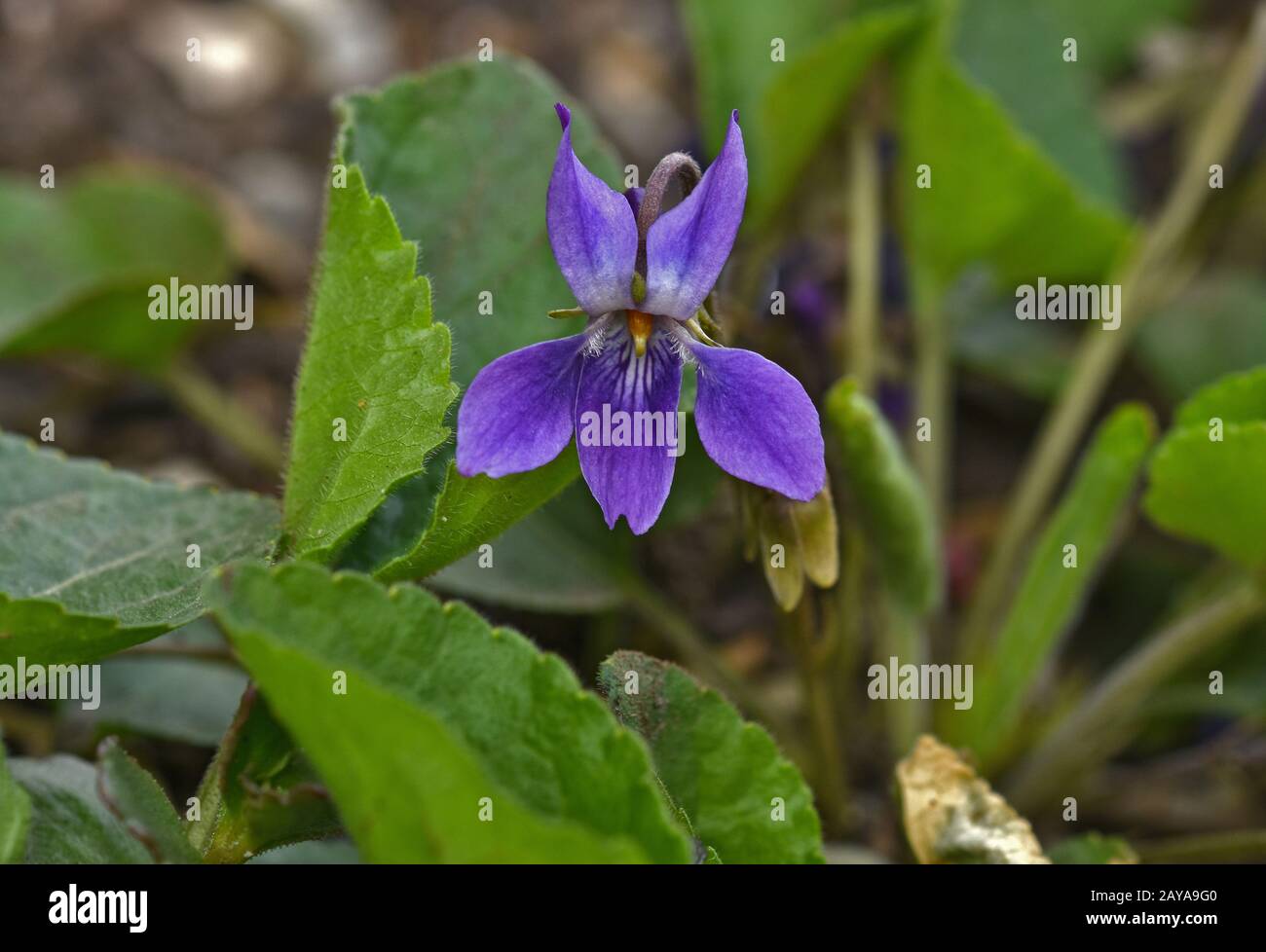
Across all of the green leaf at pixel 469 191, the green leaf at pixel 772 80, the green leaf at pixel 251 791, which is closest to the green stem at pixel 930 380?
the green leaf at pixel 772 80

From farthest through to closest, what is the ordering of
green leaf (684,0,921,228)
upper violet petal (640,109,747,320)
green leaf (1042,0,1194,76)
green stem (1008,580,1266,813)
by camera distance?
green leaf (1042,0,1194,76)
green leaf (684,0,921,228)
green stem (1008,580,1266,813)
upper violet petal (640,109,747,320)

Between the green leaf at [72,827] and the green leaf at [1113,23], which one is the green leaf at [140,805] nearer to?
the green leaf at [72,827]


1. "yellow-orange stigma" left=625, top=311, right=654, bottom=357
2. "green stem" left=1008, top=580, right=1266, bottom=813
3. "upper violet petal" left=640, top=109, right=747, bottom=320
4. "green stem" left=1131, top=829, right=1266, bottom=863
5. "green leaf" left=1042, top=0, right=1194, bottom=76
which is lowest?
"green stem" left=1131, top=829, right=1266, bottom=863

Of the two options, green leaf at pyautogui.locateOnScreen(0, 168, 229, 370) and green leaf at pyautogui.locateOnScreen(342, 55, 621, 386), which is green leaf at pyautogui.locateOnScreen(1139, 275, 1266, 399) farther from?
green leaf at pyautogui.locateOnScreen(0, 168, 229, 370)

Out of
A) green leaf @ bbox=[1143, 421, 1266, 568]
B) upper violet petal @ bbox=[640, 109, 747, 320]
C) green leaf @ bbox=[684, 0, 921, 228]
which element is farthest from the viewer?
green leaf @ bbox=[684, 0, 921, 228]

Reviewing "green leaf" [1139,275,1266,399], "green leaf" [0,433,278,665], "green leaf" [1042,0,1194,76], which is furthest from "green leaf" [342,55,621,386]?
"green leaf" [1042,0,1194,76]

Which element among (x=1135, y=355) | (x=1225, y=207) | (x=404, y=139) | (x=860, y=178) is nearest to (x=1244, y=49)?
(x=1225, y=207)
